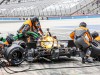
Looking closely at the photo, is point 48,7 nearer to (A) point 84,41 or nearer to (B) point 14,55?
(A) point 84,41

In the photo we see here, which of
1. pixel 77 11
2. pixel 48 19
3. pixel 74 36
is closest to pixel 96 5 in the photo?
pixel 77 11

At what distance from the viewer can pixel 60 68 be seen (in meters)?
8.77

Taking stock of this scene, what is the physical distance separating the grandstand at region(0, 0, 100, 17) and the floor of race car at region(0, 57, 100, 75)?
33.7 meters

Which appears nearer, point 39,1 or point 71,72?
point 71,72

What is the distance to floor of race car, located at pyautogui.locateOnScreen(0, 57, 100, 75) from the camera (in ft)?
26.2

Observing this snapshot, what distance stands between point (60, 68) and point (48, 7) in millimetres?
45273

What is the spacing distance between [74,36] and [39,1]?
167 feet

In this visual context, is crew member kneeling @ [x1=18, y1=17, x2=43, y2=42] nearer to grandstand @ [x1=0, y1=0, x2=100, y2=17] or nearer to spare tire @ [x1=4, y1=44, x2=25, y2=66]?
spare tire @ [x1=4, y1=44, x2=25, y2=66]

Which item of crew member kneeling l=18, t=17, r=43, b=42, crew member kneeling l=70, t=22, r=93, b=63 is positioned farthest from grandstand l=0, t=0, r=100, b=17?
crew member kneeling l=70, t=22, r=93, b=63

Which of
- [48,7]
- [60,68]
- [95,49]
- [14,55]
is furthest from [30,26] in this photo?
[48,7]

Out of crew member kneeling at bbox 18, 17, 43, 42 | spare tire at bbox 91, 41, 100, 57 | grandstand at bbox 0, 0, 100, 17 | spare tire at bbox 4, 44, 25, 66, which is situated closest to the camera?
spare tire at bbox 4, 44, 25, 66

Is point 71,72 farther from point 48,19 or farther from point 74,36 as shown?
point 48,19

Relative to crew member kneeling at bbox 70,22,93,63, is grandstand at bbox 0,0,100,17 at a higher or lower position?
higher

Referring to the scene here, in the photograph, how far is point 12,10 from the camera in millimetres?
57719
